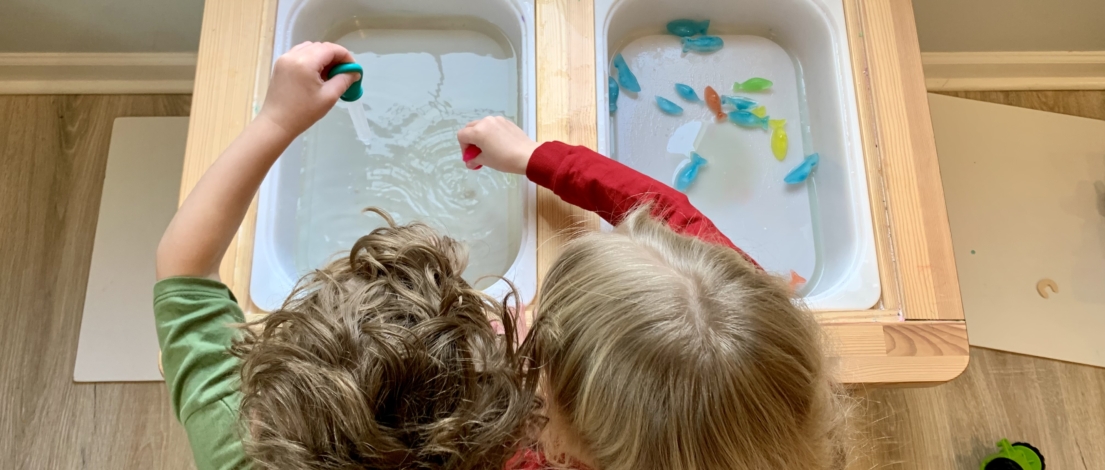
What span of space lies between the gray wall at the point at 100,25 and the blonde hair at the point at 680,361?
0.97m

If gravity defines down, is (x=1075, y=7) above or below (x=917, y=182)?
above

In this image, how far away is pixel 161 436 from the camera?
1061 mm

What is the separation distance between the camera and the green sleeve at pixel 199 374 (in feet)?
1.76

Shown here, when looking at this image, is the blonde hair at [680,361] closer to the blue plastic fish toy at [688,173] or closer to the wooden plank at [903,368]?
the wooden plank at [903,368]

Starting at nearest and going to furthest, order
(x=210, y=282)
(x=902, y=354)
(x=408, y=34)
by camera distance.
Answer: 1. (x=210, y=282)
2. (x=902, y=354)
3. (x=408, y=34)

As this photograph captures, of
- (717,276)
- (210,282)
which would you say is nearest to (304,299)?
(210,282)

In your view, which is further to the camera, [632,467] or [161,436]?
[161,436]

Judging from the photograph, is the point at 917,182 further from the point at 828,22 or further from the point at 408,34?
the point at 408,34

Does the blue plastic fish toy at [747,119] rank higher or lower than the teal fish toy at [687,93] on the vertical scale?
lower

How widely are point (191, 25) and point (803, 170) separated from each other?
1.03 meters

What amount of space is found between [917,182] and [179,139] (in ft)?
3.91

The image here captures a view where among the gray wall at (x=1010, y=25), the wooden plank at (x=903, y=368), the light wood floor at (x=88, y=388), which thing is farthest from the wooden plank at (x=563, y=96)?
the gray wall at (x=1010, y=25)

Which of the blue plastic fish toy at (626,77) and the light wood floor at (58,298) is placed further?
the light wood floor at (58,298)

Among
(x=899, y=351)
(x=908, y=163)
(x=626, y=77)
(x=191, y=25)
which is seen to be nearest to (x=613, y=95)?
(x=626, y=77)
